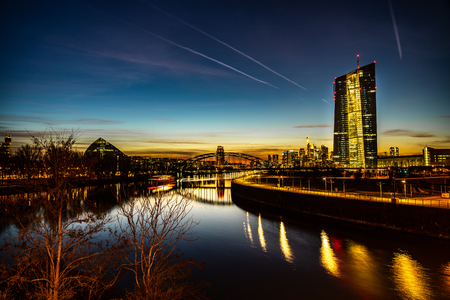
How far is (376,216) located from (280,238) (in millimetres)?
10075

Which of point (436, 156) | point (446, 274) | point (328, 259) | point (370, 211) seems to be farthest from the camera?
point (436, 156)

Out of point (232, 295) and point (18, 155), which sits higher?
point (18, 155)

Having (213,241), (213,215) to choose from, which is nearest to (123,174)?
(213,215)

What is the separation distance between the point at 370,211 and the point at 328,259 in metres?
10.9

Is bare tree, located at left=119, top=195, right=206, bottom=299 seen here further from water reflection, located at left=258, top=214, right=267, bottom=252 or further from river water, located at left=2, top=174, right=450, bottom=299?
water reflection, located at left=258, top=214, right=267, bottom=252

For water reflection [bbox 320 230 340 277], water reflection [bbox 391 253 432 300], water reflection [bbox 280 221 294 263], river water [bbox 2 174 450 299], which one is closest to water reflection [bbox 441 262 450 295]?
river water [bbox 2 174 450 299]

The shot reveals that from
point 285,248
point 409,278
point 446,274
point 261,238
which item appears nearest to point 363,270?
point 409,278

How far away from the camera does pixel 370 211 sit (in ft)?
90.5

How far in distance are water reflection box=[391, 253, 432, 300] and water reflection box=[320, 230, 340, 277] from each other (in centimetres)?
334

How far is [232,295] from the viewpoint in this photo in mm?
14727

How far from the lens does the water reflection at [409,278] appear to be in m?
14.2

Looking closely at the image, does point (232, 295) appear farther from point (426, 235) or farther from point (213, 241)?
point (426, 235)

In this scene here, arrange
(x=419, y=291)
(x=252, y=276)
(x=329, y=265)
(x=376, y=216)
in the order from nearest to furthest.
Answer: (x=419, y=291), (x=252, y=276), (x=329, y=265), (x=376, y=216)

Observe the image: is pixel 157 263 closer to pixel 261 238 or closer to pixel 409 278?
pixel 409 278
